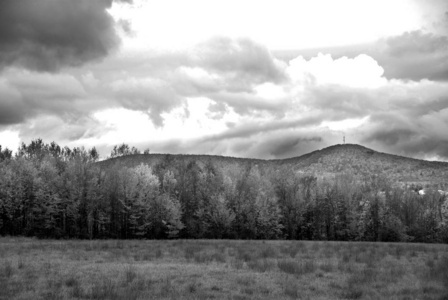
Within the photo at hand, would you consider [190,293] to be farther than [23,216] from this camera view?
No

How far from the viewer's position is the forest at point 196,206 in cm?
6397

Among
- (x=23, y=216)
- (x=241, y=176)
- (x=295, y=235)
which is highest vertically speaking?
(x=241, y=176)

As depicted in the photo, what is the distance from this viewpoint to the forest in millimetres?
63969

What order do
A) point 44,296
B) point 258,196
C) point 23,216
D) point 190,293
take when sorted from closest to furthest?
point 44,296 < point 190,293 < point 23,216 < point 258,196

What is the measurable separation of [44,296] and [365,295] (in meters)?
11.0

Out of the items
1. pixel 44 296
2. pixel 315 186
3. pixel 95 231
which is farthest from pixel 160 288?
pixel 315 186

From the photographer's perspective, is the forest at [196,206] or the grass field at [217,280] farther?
the forest at [196,206]

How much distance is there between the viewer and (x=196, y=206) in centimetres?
7225

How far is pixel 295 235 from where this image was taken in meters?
71.1

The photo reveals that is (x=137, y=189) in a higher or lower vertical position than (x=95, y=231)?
higher

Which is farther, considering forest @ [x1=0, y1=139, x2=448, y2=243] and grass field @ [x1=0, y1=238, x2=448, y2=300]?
forest @ [x1=0, y1=139, x2=448, y2=243]

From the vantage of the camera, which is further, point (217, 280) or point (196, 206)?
point (196, 206)

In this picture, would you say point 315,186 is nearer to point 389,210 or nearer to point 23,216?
point 389,210

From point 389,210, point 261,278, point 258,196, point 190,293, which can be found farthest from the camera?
point 389,210
